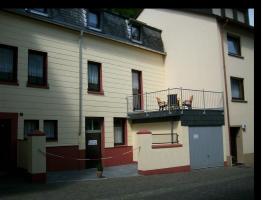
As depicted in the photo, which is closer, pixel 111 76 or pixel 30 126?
pixel 30 126

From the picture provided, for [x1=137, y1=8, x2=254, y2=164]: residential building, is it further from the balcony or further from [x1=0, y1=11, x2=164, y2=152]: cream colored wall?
[x1=0, y1=11, x2=164, y2=152]: cream colored wall

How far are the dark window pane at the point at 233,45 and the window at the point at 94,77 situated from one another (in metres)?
8.01

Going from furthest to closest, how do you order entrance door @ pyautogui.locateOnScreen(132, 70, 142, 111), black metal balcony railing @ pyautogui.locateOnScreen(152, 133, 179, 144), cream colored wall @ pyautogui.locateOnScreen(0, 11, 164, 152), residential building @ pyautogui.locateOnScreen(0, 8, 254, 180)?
entrance door @ pyautogui.locateOnScreen(132, 70, 142, 111) < black metal balcony railing @ pyautogui.locateOnScreen(152, 133, 179, 144) < residential building @ pyautogui.locateOnScreen(0, 8, 254, 180) < cream colored wall @ pyautogui.locateOnScreen(0, 11, 164, 152)

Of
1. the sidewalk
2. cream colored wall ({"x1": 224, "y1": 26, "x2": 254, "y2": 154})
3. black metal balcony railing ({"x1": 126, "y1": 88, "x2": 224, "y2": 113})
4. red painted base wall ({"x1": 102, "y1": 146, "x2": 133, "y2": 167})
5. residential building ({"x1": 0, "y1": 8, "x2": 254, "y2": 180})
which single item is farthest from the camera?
cream colored wall ({"x1": 224, "y1": 26, "x2": 254, "y2": 154})

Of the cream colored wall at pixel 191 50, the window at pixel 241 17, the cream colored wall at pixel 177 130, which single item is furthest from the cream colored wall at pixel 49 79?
the window at pixel 241 17

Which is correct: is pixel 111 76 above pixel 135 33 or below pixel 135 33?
below

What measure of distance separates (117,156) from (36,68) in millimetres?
6148

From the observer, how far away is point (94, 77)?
1720cm

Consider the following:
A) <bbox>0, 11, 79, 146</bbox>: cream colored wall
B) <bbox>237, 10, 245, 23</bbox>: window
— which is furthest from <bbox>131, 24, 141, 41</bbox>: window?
<bbox>237, 10, 245, 23</bbox>: window

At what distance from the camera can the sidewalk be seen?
12.8m

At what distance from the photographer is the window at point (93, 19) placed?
1736 cm

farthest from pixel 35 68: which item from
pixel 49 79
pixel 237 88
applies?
pixel 237 88

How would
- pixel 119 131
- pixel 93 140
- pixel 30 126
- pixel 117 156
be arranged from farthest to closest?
pixel 119 131 → pixel 117 156 → pixel 93 140 → pixel 30 126

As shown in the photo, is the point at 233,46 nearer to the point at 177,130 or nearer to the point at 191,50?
the point at 191,50
